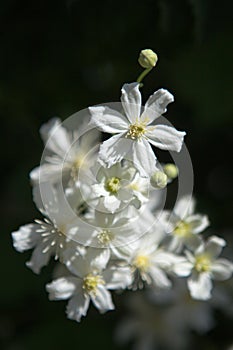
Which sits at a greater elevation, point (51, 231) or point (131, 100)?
point (131, 100)

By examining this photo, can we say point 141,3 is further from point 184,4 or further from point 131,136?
point 131,136

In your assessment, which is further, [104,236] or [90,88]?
[90,88]

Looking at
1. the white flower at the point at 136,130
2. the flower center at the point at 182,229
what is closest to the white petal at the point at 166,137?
the white flower at the point at 136,130

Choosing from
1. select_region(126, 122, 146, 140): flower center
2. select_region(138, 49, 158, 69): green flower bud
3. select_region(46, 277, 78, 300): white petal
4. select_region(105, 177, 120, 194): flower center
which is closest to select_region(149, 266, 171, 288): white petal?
select_region(46, 277, 78, 300): white petal

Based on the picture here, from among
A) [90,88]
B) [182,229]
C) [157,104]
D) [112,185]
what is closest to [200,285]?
[182,229]

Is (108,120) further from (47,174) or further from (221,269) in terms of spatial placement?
(221,269)

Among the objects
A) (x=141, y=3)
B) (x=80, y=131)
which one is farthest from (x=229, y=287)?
(x=141, y=3)
